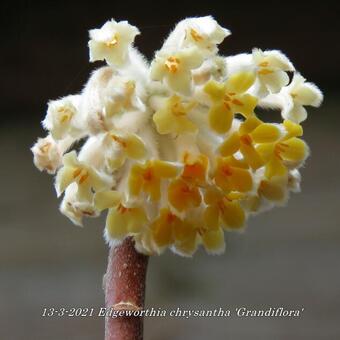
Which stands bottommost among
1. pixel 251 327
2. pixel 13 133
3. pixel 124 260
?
pixel 124 260

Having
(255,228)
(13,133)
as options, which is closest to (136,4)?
(13,133)

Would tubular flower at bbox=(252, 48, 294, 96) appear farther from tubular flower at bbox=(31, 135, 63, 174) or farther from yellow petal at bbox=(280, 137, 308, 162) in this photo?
tubular flower at bbox=(31, 135, 63, 174)

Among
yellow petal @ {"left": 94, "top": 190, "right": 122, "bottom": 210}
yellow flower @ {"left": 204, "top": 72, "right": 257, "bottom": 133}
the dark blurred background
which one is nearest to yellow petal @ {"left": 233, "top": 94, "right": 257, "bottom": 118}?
yellow flower @ {"left": 204, "top": 72, "right": 257, "bottom": 133}

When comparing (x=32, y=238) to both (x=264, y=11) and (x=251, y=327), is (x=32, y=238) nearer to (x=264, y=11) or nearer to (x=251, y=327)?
(x=251, y=327)

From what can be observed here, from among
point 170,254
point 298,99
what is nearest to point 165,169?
point 298,99

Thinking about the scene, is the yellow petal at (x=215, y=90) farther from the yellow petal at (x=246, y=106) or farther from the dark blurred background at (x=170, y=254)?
the dark blurred background at (x=170, y=254)

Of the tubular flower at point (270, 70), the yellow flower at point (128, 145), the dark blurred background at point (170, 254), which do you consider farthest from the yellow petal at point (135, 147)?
the dark blurred background at point (170, 254)

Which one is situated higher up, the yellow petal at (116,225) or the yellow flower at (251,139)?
the yellow flower at (251,139)

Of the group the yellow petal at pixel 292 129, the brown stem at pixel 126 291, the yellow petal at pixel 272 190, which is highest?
the yellow petal at pixel 292 129

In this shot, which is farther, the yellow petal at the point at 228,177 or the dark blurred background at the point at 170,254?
the dark blurred background at the point at 170,254
